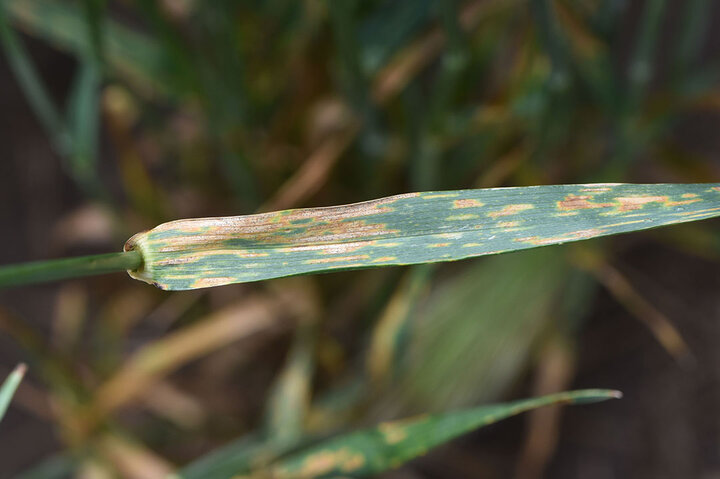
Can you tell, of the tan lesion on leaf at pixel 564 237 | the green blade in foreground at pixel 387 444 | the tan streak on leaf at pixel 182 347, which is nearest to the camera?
the tan lesion on leaf at pixel 564 237

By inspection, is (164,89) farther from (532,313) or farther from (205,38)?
(532,313)

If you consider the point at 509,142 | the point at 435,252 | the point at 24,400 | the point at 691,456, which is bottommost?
the point at 435,252

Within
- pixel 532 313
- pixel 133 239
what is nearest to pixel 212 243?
A: pixel 133 239

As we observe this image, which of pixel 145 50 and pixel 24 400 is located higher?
pixel 145 50

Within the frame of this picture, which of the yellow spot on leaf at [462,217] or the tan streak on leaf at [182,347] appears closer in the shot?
the yellow spot on leaf at [462,217]

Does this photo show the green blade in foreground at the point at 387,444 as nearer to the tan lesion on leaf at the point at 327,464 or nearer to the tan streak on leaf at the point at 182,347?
the tan lesion on leaf at the point at 327,464

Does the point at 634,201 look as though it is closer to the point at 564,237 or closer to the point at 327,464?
the point at 564,237

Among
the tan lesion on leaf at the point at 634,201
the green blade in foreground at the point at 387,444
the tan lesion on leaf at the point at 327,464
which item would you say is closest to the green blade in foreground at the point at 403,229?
the tan lesion on leaf at the point at 634,201

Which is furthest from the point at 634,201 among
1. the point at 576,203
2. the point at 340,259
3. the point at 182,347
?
the point at 182,347
